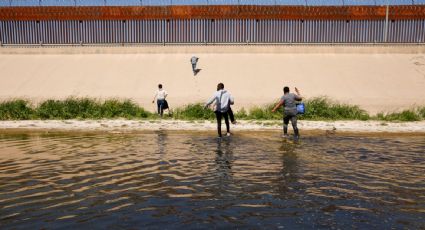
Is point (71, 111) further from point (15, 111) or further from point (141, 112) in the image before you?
point (141, 112)

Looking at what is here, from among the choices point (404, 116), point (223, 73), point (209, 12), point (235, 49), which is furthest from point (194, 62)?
point (404, 116)

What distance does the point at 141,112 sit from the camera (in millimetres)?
18156

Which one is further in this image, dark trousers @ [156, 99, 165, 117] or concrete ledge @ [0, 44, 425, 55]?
concrete ledge @ [0, 44, 425, 55]

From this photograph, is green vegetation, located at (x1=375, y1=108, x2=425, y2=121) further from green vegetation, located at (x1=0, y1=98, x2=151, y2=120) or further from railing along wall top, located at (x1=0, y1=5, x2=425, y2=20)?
railing along wall top, located at (x1=0, y1=5, x2=425, y2=20)

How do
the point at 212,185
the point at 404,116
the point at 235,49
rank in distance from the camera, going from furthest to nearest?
the point at 235,49 → the point at 404,116 → the point at 212,185

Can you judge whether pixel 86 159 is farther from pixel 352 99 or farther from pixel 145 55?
pixel 145 55

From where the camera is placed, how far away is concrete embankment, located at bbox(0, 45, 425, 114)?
2220cm

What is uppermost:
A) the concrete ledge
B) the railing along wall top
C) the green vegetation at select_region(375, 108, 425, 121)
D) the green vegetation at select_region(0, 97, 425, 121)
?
the railing along wall top

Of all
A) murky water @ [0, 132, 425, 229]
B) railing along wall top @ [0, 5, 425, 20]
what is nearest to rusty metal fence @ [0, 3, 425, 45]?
railing along wall top @ [0, 5, 425, 20]

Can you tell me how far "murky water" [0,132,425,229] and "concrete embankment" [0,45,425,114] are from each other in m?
11.4

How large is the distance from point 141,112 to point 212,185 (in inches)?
487

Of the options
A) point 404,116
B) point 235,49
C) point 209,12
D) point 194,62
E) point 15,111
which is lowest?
point 404,116

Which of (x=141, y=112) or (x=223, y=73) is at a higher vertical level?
(x=223, y=73)

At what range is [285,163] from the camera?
8.12 meters
